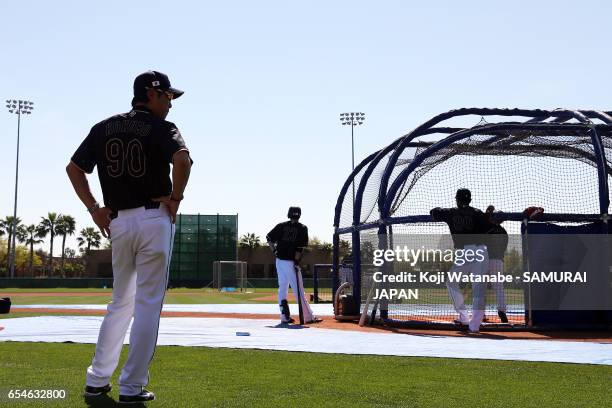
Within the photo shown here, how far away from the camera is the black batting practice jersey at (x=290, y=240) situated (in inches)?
436

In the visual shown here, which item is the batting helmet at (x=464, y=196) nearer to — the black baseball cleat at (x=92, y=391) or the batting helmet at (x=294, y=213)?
the batting helmet at (x=294, y=213)

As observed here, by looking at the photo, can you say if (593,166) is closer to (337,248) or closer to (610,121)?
(610,121)

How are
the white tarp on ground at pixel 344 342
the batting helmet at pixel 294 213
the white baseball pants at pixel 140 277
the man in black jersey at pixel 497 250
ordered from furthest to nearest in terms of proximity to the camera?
the batting helmet at pixel 294 213 < the man in black jersey at pixel 497 250 < the white tarp on ground at pixel 344 342 < the white baseball pants at pixel 140 277

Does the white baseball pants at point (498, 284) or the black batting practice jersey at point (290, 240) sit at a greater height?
the black batting practice jersey at point (290, 240)

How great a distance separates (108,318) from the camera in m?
4.12

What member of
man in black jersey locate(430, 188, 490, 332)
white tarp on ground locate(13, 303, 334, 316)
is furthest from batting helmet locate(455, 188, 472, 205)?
white tarp on ground locate(13, 303, 334, 316)

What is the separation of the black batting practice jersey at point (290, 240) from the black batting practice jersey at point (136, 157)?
23.3ft

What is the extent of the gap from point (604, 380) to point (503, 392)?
106 centimetres

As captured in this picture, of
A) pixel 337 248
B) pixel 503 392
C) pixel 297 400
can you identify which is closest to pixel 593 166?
pixel 337 248

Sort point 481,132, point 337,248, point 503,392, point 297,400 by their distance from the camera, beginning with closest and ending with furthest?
point 297,400, point 503,392, point 481,132, point 337,248

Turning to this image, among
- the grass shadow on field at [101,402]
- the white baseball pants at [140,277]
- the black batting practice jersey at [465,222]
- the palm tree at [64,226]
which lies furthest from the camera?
the palm tree at [64,226]

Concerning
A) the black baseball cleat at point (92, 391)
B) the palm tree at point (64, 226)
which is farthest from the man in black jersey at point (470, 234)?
the palm tree at point (64, 226)

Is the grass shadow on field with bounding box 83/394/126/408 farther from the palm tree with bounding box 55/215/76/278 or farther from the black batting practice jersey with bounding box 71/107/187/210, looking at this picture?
the palm tree with bounding box 55/215/76/278

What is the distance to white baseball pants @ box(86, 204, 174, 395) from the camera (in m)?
3.84
